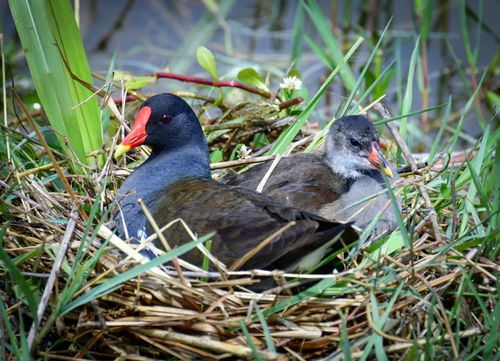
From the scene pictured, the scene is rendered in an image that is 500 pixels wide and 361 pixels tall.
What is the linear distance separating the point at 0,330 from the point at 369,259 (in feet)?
4.17

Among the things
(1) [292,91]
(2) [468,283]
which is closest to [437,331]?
(2) [468,283]

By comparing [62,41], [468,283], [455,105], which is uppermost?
[62,41]

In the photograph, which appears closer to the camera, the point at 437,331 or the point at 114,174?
the point at 437,331

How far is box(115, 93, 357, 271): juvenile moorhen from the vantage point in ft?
Result: 9.11

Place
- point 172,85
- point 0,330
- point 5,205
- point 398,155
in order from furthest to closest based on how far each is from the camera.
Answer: point 172,85, point 398,155, point 5,205, point 0,330

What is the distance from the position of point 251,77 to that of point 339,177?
920 millimetres

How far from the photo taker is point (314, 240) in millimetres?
2756

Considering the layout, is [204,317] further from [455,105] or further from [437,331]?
[455,105]

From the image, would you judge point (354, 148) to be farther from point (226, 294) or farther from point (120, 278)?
point (120, 278)

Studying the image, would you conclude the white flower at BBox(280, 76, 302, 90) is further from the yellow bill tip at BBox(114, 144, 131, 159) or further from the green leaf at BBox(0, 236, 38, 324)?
the green leaf at BBox(0, 236, 38, 324)

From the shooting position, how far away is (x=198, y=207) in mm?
3057

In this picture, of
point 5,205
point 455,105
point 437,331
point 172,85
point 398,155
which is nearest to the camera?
point 437,331

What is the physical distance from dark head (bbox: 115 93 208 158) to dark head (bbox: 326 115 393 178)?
590 millimetres

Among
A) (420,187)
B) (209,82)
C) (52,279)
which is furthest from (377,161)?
(52,279)
